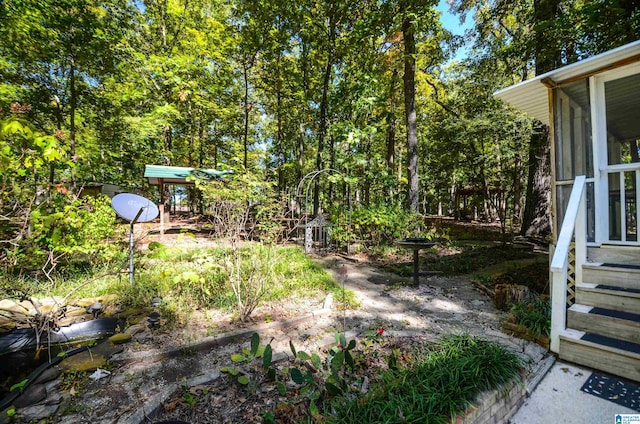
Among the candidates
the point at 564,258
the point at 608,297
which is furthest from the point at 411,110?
the point at 608,297

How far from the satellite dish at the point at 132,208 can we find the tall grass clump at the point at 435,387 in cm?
424

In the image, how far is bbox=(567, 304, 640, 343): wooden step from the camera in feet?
7.91

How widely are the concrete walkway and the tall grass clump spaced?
0.85ft

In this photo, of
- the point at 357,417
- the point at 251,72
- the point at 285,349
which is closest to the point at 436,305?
the point at 285,349

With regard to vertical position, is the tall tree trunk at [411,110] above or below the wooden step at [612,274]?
above

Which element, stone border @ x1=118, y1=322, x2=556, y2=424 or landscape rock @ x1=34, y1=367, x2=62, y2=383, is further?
landscape rock @ x1=34, y1=367, x2=62, y2=383

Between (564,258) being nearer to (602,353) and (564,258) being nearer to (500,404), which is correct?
(602,353)

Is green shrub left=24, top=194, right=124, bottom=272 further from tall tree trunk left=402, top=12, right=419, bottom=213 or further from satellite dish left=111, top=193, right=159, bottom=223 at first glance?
tall tree trunk left=402, top=12, right=419, bottom=213

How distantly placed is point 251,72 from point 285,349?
13.6 m

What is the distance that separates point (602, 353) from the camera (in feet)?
7.72

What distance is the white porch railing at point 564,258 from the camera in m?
2.62

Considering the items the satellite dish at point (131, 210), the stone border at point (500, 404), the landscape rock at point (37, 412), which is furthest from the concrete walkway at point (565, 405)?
the satellite dish at point (131, 210)

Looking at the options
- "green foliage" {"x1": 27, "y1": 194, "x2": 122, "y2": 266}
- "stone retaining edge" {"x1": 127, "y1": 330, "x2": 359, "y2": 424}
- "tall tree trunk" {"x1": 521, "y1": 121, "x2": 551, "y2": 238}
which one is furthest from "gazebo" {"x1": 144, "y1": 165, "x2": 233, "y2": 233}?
"tall tree trunk" {"x1": 521, "y1": 121, "x2": 551, "y2": 238}

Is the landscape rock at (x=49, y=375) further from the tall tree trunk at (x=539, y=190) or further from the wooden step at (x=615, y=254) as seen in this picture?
the tall tree trunk at (x=539, y=190)
